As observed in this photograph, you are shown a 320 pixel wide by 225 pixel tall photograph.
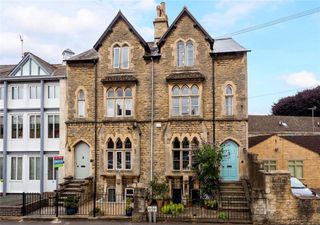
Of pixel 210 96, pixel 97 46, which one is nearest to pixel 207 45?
pixel 210 96

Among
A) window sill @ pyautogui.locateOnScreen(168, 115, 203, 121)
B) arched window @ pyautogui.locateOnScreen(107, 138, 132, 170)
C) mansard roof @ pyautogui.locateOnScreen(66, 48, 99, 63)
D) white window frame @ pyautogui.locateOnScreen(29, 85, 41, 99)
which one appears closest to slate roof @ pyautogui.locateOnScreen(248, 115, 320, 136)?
window sill @ pyautogui.locateOnScreen(168, 115, 203, 121)

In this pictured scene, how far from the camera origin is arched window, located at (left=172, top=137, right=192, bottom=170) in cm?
1973

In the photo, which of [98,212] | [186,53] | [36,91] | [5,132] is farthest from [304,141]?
[5,132]

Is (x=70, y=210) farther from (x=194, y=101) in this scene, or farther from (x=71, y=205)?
(x=194, y=101)

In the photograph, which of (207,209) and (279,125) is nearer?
(207,209)

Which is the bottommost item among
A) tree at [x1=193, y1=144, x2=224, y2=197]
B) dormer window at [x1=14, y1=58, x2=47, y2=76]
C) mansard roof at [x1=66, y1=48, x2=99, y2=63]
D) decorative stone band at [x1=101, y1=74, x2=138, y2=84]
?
tree at [x1=193, y1=144, x2=224, y2=197]

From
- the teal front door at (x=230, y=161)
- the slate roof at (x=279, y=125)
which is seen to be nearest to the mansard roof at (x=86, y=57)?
the teal front door at (x=230, y=161)

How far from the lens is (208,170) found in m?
17.2

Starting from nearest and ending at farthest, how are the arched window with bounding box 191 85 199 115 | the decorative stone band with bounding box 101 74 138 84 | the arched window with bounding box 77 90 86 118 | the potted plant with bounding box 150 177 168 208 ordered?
the potted plant with bounding box 150 177 168 208 < the arched window with bounding box 191 85 199 115 < the decorative stone band with bounding box 101 74 138 84 < the arched window with bounding box 77 90 86 118

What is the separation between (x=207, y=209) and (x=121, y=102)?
8469mm

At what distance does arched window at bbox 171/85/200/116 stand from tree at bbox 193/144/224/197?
10.8ft

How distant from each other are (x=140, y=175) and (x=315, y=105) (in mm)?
44386

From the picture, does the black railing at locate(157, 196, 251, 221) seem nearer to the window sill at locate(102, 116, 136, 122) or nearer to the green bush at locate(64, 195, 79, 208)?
the green bush at locate(64, 195, 79, 208)

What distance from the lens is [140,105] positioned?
20.5 m
